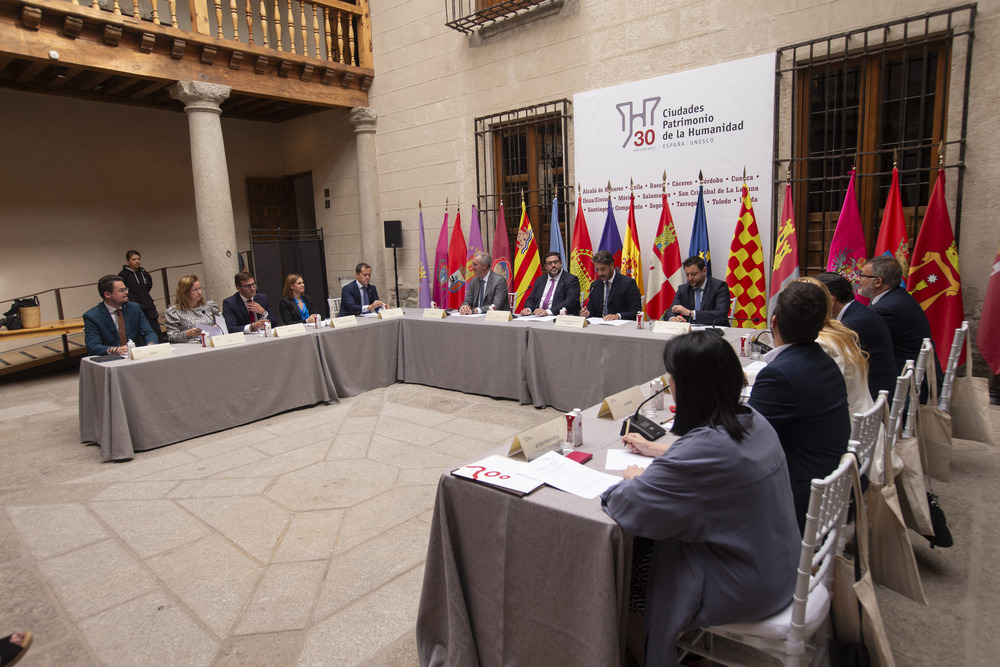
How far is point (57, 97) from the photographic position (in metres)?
8.04

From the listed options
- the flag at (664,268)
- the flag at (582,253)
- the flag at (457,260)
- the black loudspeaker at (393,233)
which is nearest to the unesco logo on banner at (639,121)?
the flag at (664,268)

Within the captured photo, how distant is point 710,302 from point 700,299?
0.08 metres

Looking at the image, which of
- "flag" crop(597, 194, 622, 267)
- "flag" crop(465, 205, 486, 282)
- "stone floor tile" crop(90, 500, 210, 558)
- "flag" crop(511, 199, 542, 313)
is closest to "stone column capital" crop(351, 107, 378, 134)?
"flag" crop(465, 205, 486, 282)

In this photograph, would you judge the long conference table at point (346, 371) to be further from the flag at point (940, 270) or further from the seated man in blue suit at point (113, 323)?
the flag at point (940, 270)

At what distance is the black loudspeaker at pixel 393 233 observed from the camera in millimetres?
8156

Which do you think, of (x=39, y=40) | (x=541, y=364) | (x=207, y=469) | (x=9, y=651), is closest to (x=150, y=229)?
(x=39, y=40)

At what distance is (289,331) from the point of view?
15.9 ft

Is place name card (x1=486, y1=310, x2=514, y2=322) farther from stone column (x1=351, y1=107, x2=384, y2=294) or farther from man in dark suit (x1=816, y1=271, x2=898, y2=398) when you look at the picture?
stone column (x1=351, y1=107, x2=384, y2=294)

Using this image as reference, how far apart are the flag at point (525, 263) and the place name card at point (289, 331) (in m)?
2.45

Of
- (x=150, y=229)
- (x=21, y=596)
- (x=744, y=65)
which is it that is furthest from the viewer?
(x=150, y=229)

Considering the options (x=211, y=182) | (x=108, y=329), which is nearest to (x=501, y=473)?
(x=108, y=329)

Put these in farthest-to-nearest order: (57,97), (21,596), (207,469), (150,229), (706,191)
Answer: (150,229) → (57,97) → (706,191) → (207,469) → (21,596)

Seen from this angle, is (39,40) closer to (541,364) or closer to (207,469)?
(207,469)

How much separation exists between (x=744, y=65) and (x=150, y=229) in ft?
28.2
